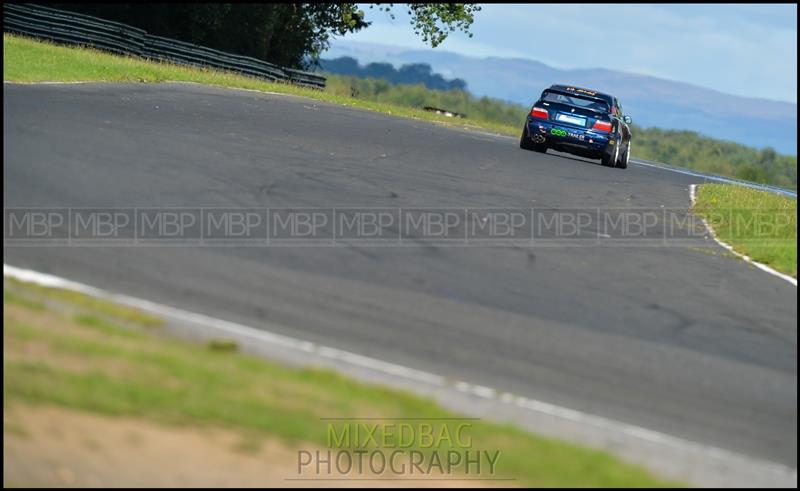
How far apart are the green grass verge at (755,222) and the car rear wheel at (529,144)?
5.08 metres

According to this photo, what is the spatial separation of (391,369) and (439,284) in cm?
294

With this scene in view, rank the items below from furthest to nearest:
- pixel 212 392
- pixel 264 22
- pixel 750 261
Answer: pixel 264 22 < pixel 750 261 < pixel 212 392

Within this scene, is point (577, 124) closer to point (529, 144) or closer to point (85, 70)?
point (529, 144)

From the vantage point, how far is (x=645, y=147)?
142 m

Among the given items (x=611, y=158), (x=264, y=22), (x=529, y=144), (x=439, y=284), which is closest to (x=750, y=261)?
(x=439, y=284)

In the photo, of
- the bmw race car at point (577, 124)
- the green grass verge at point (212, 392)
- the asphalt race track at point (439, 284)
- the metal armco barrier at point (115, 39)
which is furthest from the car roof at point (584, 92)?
the green grass verge at point (212, 392)

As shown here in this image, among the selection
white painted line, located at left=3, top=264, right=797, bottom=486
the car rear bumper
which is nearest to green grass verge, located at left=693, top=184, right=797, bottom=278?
the car rear bumper

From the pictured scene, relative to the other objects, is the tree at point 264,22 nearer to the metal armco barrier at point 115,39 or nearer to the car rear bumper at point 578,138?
the metal armco barrier at point 115,39

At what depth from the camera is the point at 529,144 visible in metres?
30.0

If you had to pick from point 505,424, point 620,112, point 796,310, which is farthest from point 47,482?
point 620,112

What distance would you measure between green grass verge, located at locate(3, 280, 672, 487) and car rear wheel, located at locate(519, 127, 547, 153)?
71.3ft

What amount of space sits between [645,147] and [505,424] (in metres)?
137

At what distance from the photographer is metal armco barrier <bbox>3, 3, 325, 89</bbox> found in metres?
36.5

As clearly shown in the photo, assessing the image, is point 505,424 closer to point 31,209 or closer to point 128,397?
point 128,397
